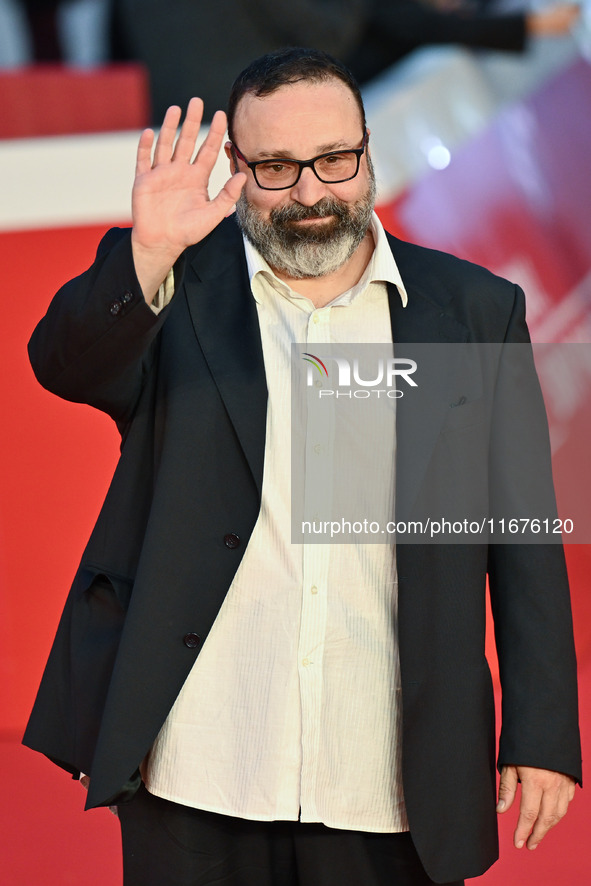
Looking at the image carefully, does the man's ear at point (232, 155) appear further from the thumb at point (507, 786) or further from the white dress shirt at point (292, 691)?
the thumb at point (507, 786)

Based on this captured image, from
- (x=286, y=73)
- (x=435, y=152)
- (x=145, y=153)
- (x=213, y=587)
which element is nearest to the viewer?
(x=145, y=153)

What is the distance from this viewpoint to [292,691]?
1.53 meters

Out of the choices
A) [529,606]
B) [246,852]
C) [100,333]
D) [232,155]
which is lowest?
[246,852]

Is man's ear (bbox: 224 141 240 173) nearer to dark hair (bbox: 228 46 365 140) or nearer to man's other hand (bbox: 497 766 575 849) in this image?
dark hair (bbox: 228 46 365 140)

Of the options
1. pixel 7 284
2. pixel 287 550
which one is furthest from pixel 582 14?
pixel 287 550

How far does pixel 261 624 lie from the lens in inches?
60.4

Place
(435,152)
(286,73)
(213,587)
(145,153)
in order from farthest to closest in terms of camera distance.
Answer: (435,152), (286,73), (213,587), (145,153)

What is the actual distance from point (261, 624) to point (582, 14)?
12.5ft

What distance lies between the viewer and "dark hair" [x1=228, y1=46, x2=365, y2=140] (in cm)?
163

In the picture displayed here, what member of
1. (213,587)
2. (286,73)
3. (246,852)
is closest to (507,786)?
(246,852)

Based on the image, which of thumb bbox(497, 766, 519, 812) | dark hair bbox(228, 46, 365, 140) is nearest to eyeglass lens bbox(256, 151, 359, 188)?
dark hair bbox(228, 46, 365, 140)

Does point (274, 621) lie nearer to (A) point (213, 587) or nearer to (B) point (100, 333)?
(A) point (213, 587)

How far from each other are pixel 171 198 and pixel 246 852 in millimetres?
964

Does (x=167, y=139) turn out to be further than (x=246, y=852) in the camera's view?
No
